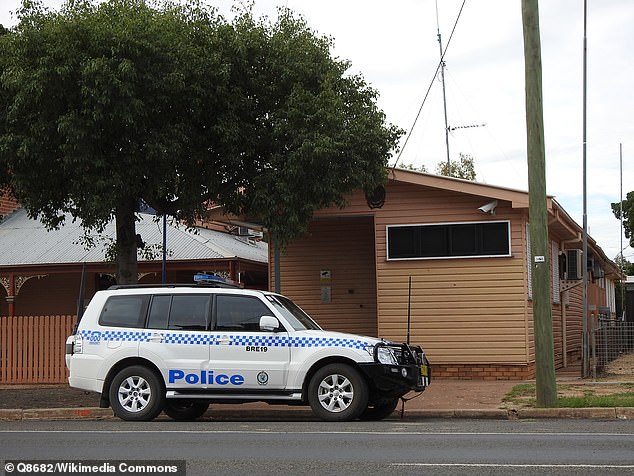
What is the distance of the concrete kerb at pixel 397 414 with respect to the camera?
13.3 metres

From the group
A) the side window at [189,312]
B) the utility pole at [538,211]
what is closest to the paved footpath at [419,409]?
the utility pole at [538,211]

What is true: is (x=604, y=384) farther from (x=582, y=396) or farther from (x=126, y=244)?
(x=126, y=244)

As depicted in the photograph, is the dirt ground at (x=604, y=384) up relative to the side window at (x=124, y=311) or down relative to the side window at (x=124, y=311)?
down

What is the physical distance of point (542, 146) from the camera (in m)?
13.9

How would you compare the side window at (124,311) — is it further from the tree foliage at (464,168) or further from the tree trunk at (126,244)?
the tree foliage at (464,168)

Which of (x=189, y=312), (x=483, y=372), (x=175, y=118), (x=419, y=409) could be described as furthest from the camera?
(x=483, y=372)

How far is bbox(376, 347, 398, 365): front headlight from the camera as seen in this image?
12742mm

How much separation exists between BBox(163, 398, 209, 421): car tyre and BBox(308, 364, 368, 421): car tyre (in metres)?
1.90

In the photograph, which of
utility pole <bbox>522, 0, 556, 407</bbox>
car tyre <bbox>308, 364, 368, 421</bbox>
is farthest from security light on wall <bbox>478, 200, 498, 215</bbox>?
car tyre <bbox>308, 364, 368, 421</bbox>

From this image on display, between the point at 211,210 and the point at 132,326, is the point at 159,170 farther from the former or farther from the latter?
the point at 211,210

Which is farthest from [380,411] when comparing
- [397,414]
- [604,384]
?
[604,384]

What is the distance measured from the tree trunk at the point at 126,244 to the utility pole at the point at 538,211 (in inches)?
274

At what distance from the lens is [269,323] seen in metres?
12.8

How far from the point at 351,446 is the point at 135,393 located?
4.47m
